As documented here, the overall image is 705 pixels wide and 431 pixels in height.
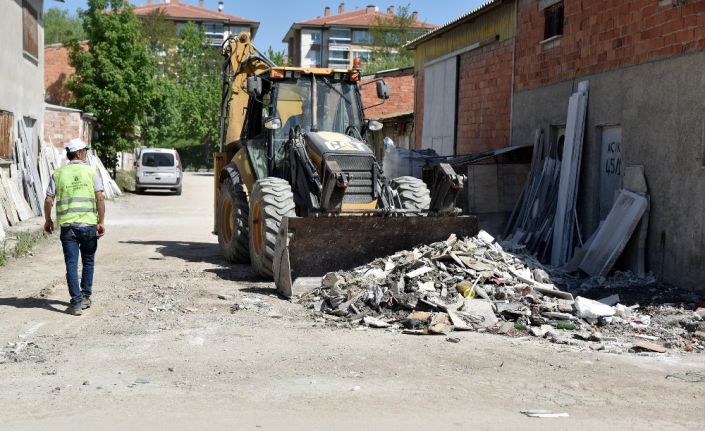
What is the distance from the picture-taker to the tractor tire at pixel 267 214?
1018 cm

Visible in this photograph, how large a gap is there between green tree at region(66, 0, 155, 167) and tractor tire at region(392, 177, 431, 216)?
74.4ft

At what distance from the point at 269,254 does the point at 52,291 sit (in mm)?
2566

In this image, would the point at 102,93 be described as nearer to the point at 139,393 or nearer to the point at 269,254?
the point at 269,254

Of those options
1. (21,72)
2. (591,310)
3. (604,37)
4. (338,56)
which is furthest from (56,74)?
(338,56)

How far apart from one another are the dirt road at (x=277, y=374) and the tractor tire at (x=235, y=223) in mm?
2092

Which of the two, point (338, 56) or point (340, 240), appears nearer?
point (340, 240)

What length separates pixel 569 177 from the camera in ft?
42.6

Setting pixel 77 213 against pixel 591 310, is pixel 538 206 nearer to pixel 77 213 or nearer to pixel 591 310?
pixel 591 310

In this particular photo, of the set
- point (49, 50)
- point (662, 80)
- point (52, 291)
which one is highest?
point (49, 50)

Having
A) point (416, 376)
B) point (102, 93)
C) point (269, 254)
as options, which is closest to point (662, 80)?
point (269, 254)

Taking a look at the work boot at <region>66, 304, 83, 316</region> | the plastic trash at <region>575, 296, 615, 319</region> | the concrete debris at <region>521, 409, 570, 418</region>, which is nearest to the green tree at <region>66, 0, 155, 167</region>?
the work boot at <region>66, 304, 83, 316</region>

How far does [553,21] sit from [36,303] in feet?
33.1

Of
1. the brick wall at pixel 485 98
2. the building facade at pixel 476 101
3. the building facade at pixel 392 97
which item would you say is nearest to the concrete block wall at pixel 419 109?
the building facade at pixel 476 101

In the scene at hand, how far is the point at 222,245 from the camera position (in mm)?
13039
